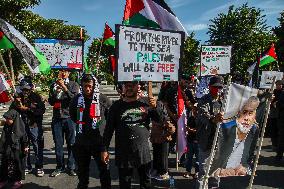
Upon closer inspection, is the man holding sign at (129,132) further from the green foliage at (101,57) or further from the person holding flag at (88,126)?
the green foliage at (101,57)

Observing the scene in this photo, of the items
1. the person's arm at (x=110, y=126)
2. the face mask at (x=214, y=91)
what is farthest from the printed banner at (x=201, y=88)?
the person's arm at (x=110, y=126)

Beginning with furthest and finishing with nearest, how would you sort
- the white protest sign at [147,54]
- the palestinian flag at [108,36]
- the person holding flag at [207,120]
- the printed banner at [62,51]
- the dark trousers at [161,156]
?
the palestinian flag at [108,36] < the printed banner at [62,51] < the dark trousers at [161,156] < the person holding flag at [207,120] < the white protest sign at [147,54]

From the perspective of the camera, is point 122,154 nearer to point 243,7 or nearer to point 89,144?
point 89,144

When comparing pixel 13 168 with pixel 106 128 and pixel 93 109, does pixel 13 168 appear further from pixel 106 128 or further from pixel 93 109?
pixel 106 128

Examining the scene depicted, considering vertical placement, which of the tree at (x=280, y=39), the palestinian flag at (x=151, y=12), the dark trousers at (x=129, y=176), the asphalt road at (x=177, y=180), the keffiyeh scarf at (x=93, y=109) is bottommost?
the asphalt road at (x=177, y=180)

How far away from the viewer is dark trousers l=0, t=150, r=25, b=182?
6848 millimetres

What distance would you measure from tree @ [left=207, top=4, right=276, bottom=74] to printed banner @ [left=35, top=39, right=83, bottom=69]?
2061 cm

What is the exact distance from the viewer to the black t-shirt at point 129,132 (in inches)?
201

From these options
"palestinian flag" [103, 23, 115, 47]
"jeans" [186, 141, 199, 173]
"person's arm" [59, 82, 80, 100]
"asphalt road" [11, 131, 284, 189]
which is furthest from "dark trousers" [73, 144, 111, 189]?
"palestinian flag" [103, 23, 115, 47]

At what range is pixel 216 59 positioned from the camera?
11203 millimetres

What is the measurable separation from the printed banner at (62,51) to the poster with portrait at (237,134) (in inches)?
197

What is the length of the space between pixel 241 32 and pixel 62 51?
952 inches

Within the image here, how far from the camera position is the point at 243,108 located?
5191 mm

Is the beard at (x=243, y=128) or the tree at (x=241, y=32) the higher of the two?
the tree at (x=241, y=32)
